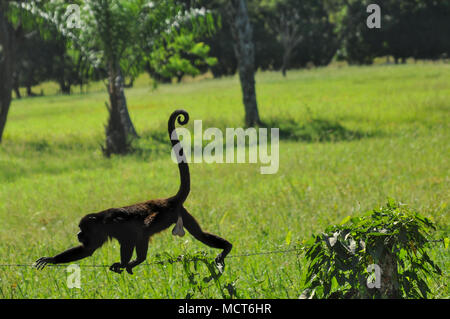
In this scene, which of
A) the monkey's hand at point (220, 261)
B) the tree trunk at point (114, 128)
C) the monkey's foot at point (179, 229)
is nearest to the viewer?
the monkey's foot at point (179, 229)

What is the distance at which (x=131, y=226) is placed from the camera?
88.5 inches

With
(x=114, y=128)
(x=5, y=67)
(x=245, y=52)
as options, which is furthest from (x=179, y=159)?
(x=245, y=52)

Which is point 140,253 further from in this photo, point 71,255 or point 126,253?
point 71,255

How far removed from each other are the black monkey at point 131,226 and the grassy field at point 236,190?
666 millimetres

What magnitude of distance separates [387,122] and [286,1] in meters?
41.2

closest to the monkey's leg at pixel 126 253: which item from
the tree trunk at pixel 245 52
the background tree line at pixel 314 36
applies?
the tree trunk at pixel 245 52

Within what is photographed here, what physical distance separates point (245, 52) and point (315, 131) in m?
3.83

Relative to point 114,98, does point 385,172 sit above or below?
below

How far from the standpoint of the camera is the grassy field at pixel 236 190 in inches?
185

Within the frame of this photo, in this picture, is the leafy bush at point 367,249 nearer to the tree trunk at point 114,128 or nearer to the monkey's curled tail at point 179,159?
the monkey's curled tail at point 179,159

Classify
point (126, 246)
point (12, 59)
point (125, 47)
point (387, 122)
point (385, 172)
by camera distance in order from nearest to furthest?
point (126, 246), point (385, 172), point (12, 59), point (125, 47), point (387, 122)
